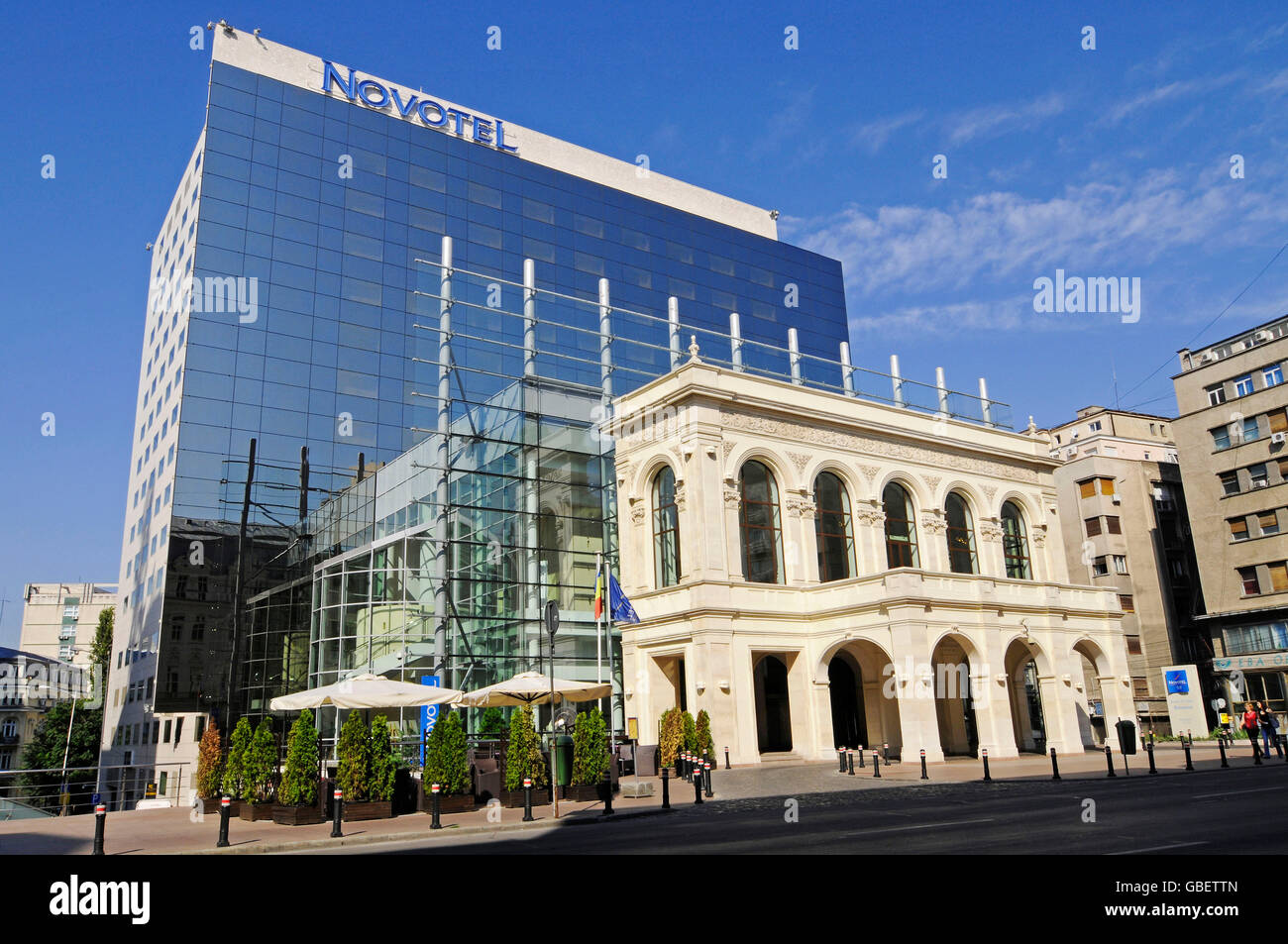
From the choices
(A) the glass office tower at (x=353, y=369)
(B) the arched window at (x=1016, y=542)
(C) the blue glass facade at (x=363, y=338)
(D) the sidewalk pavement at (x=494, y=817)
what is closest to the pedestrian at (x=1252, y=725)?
(D) the sidewalk pavement at (x=494, y=817)

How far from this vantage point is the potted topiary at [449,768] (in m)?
20.4

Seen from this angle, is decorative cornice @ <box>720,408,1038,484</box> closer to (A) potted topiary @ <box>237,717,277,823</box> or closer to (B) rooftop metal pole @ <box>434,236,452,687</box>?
(B) rooftop metal pole @ <box>434,236,452,687</box>

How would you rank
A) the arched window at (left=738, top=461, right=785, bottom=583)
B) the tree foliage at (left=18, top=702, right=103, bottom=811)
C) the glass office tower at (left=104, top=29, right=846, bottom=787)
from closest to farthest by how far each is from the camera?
the arched window at (left=738, top=461, right=785, bottom=583), the glass office tower at (left=104, top=29, right=846, bottom=787), the tree foliage at (left=18, top=702, right=103, bottom=811)

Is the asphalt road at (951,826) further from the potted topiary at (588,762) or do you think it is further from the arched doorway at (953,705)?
the arched doorway at (953,705)

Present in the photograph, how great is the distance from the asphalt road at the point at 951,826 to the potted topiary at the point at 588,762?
7.86 ft

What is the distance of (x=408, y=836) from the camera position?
621 inches

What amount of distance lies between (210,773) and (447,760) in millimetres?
6296

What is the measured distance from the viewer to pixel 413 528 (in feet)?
121

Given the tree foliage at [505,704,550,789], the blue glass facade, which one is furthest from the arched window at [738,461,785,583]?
the tree foliage at [505,704,550,789]

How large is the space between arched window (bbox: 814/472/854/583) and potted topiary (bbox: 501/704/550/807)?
799 inches

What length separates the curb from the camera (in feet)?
47.2

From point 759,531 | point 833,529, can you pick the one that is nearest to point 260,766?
point 759,531

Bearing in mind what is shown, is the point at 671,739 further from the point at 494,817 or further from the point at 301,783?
the point at 301,783

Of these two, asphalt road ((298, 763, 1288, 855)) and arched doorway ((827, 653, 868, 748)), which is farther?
arched doorway ((827, 653, 868, 748))
